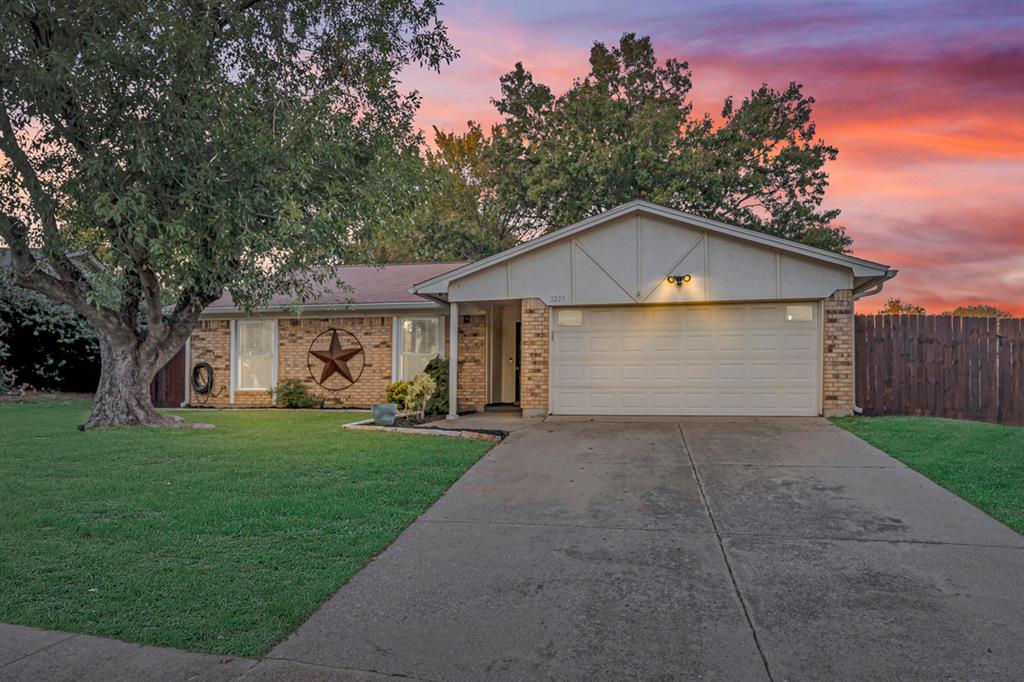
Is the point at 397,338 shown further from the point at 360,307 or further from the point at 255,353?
the point at 255,353

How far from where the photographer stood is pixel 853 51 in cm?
1072

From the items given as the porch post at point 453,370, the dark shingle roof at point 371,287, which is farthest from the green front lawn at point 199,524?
the dark shingle roof at point 371,287

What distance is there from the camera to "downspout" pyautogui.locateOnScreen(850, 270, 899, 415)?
10828 millimetres

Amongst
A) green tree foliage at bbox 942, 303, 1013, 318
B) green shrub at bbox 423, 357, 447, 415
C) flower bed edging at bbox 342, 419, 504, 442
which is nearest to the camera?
flower bed edging at bbox 342, 419, 504, 442

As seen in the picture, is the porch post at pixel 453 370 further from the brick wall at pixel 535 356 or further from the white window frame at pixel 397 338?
the white window frame at pixel 397 338

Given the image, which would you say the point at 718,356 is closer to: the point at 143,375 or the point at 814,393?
the point at 814,393

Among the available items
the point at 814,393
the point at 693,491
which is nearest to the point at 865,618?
the point at 693,491

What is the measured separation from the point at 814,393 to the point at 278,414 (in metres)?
10.6

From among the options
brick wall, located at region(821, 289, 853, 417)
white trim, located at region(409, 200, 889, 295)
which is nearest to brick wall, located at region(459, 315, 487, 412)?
white trim, located at region(409, 200, 889, 295)

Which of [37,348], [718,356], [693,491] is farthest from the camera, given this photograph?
[37,348]

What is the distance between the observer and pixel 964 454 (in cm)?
769

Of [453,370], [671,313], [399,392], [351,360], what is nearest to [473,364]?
[453,370]

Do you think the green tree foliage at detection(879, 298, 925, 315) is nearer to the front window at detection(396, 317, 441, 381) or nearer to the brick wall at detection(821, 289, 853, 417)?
the brick wall at detection(821, 289, 853, 417)

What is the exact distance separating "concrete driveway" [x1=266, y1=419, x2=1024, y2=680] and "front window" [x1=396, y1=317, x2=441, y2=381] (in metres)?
8.27
